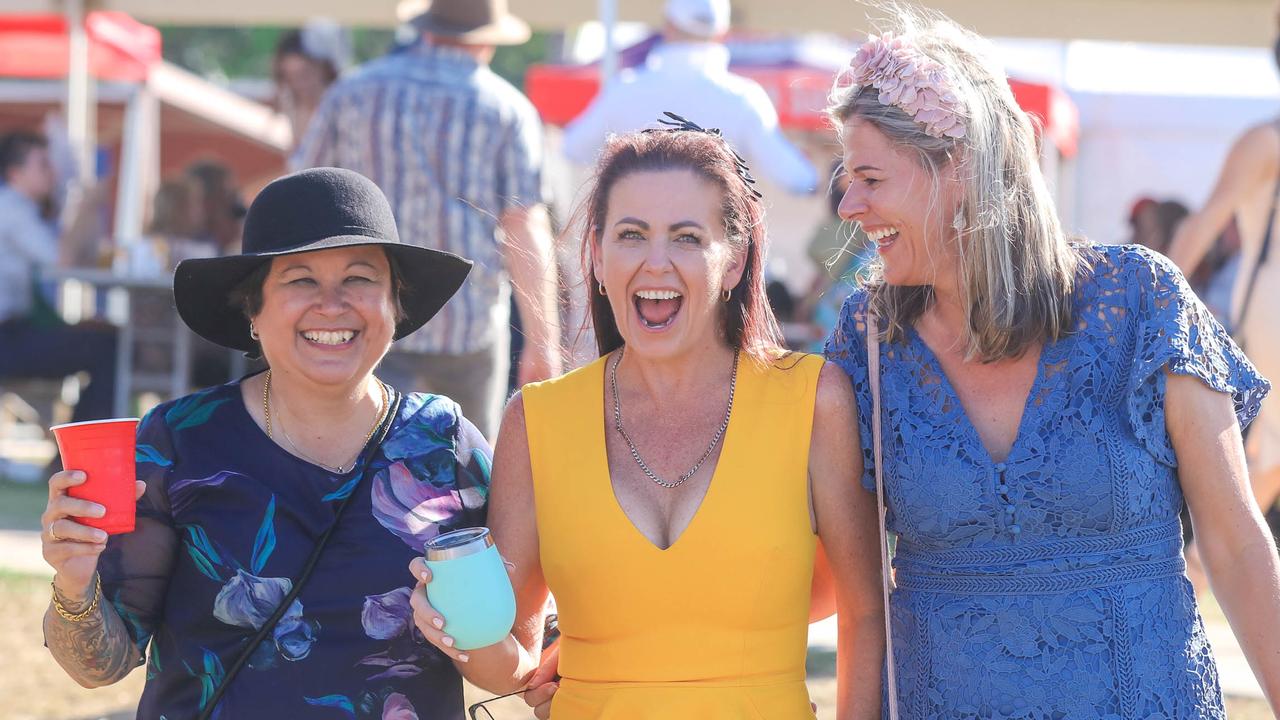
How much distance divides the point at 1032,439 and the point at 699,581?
680 millimetres

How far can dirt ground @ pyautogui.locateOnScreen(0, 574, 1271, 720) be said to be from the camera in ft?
16.1

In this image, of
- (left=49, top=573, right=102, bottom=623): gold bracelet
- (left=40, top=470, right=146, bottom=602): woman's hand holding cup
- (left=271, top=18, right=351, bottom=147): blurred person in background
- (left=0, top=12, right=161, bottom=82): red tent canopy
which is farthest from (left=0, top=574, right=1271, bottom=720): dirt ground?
(left=0, top=12, right=161, bottom=82): red tent canopy

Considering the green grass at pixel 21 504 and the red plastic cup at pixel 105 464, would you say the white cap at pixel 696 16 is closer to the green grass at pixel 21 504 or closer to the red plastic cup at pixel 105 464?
the red plastic cup at pixel 105 464

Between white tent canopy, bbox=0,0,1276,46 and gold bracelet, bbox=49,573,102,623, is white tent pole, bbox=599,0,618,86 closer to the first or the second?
white tent canopy, bbox=0,0,1276,46

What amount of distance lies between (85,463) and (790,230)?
11.9 m

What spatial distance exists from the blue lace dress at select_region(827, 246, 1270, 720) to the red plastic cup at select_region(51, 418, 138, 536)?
140 centimetres

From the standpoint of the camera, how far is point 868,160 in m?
2.70

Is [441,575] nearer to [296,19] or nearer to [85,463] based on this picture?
[85,463]

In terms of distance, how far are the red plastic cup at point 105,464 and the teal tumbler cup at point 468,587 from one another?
21.2 inches

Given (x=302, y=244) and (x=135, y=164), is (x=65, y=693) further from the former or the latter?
(x=135, y=164)

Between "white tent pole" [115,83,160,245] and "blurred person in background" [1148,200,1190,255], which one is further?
"white tent pole" [115,83,160,245]

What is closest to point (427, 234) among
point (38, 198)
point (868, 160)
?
point (868, 160)

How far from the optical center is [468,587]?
2303 mm

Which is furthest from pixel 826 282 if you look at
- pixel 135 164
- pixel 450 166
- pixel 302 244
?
pixel 135 164
